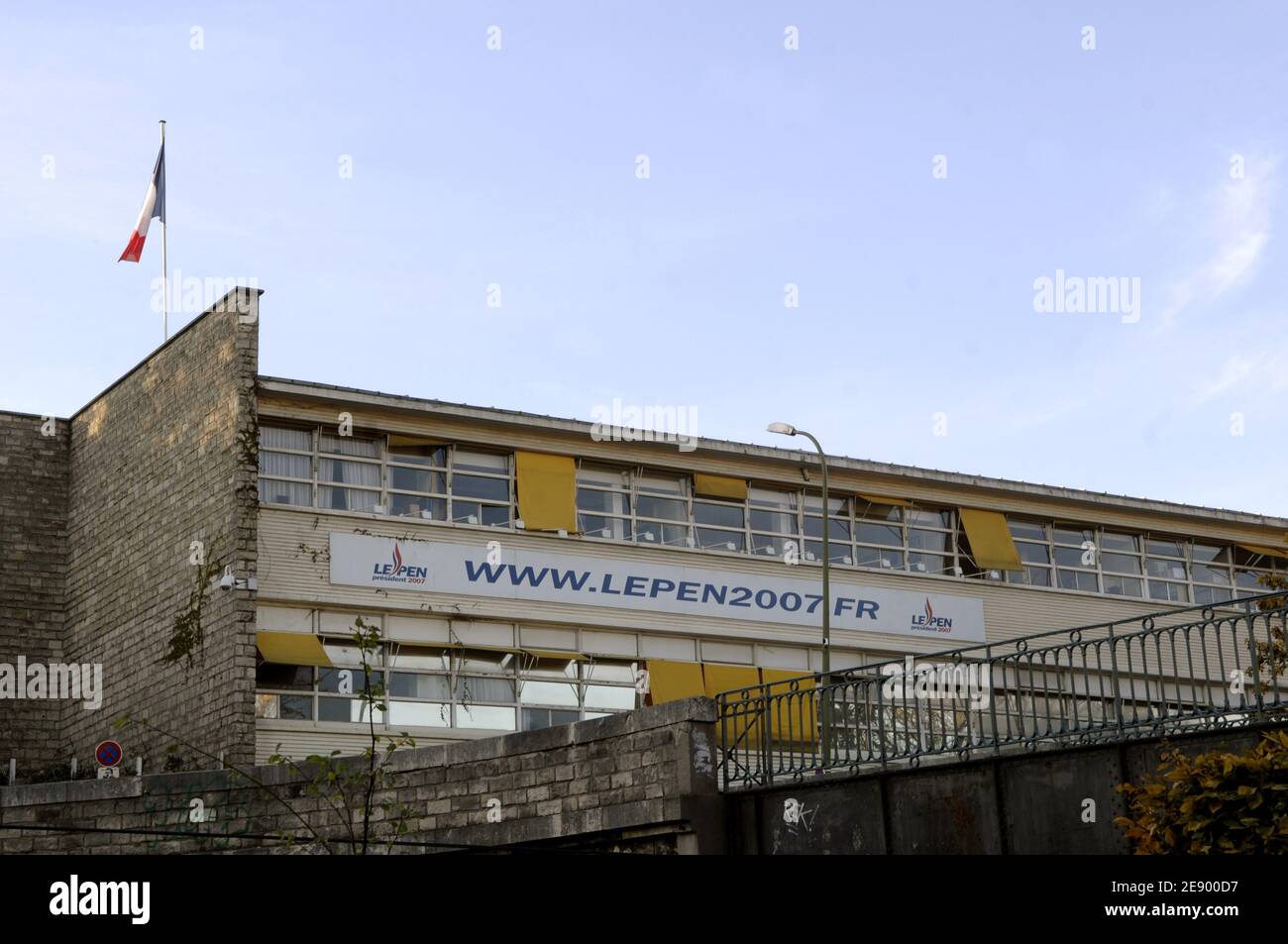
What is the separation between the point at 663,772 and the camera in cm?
1750

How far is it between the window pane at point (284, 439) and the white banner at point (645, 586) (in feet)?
5.57

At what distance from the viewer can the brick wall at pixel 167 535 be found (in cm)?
2792

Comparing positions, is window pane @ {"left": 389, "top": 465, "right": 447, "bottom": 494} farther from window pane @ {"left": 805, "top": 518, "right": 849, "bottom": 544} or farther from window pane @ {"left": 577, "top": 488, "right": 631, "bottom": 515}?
window pane @ {"left": 805, "top": 518, "right": 849, "bottom": 544}

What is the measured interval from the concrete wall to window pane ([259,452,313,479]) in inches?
551

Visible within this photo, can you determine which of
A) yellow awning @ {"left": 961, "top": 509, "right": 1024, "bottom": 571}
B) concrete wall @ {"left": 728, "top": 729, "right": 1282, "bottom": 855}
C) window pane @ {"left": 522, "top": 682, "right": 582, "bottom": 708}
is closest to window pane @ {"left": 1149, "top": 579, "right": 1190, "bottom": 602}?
yellow awning @ {"left": 961, "top": 509, "right": 1024, "bottom": 571}

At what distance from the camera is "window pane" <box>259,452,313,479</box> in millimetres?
29094

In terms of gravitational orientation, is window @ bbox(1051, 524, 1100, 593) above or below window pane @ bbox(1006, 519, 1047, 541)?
below

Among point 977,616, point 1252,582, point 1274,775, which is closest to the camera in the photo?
point 1274,775
